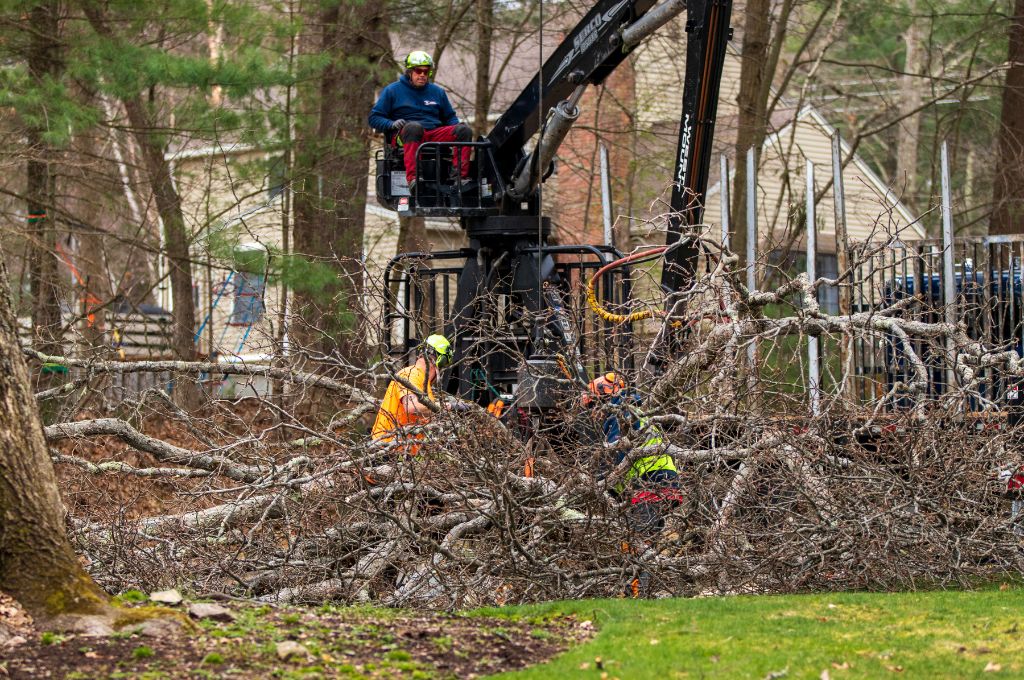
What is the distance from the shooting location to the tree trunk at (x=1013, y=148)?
53.9 feet

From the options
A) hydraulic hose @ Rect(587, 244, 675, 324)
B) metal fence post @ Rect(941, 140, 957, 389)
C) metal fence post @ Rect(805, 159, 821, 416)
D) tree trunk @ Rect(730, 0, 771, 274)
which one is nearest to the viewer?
hydraulic hose @ Rect(587, 244, 675, 324)

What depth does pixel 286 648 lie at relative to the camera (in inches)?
231

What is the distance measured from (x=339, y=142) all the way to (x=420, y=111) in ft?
14.9

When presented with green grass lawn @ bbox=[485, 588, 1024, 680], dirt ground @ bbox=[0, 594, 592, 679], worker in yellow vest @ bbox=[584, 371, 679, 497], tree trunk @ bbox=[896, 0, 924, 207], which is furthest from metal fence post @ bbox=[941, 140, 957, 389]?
tree trunk @ bbox=[896, 0, 924, 207]

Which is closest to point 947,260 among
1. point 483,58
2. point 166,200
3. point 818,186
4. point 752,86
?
point 752,86

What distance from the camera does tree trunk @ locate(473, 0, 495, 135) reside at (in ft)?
63.5

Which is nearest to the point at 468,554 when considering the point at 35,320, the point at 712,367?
the point at 712,367

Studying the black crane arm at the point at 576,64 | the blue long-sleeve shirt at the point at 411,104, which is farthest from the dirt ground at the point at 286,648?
the blue long-sleeve shirt at the point at 411,104

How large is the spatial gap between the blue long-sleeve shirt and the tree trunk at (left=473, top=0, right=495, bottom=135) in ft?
22.1

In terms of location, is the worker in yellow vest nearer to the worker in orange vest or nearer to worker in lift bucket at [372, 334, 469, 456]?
worker in lift bucket at [372, 334, 469, 456]

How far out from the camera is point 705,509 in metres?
8.41

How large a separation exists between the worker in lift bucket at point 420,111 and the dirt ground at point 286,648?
19.9 ft

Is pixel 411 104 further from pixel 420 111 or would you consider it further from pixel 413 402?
pixel 413 402

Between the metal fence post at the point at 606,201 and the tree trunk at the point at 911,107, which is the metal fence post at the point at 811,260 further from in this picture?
the tree trunk at the point at 911,107
